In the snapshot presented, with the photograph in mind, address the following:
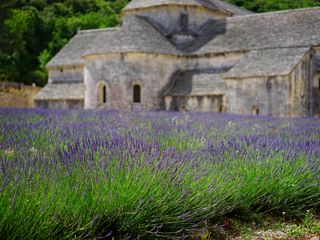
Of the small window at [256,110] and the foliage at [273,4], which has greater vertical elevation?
the foliage at [273,4]

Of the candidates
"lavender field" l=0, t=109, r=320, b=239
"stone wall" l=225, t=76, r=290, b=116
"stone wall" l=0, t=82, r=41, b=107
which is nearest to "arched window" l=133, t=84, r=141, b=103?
"stone wall" l=225, t=76, r=290, b=116

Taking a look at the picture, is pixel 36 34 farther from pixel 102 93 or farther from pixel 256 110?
pixel 256 110

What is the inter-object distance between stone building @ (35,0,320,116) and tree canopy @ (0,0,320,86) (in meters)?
13.3

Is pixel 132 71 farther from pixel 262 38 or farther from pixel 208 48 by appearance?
pixel 262 38

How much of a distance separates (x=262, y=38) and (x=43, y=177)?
105 feet

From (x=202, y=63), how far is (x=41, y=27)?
3242 cm

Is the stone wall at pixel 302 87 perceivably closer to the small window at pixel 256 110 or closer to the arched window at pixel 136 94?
the small window at pixel 256 110

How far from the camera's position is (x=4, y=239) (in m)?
3.84

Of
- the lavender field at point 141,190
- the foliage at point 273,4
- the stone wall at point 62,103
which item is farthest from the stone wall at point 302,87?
the foliage at point 273,4

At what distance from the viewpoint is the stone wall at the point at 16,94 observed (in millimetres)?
39281

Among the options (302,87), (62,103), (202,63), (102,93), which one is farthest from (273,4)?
(302,87)

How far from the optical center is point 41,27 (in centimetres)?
6391

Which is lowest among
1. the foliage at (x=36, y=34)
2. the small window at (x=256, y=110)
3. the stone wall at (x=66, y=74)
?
the small window at (x=256, y=110)

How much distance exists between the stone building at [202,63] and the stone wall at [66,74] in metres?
2.12
